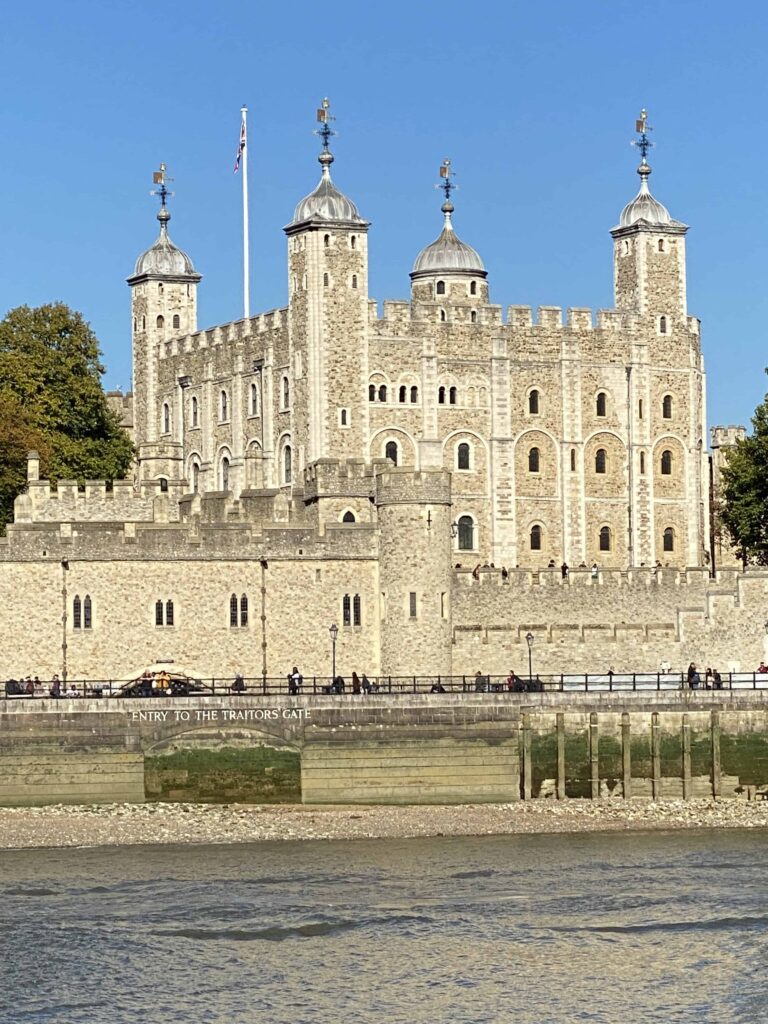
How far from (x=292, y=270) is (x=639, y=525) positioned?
16.5m

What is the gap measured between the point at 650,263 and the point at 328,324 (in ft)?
48.3

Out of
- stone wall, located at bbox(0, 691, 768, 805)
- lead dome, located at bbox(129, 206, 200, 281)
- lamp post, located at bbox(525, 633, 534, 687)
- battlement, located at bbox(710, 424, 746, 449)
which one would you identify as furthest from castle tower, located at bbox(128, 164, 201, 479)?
stone wall, located at bbox(0, 691, 768, 805)

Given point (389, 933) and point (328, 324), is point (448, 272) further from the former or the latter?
point (389, 933)

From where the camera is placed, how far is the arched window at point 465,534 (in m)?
103

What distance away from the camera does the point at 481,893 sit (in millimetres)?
53531

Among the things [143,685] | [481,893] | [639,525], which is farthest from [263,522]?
[639,525]

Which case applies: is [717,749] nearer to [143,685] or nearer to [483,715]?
[483,715]

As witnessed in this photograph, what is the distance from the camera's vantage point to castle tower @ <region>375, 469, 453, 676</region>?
7388cm

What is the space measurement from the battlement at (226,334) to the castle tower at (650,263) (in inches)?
553

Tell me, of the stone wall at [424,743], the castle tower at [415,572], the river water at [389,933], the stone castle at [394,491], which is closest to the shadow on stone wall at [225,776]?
the stone wall at [424,743]

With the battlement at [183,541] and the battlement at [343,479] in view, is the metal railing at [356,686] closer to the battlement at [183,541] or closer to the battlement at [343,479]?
the battlement at [183,541]

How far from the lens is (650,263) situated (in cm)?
10769

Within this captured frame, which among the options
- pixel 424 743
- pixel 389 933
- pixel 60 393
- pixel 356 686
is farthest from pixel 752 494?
pixel 389 933

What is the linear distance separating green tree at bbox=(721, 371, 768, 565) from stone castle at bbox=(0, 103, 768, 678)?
3841mm
